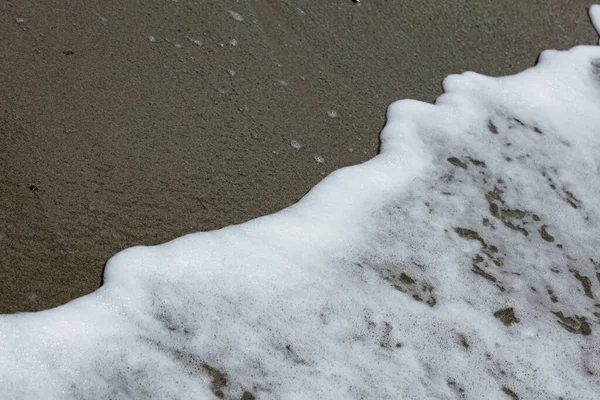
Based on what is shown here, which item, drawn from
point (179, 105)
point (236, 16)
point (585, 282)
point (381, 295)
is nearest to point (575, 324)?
point (585, 282)

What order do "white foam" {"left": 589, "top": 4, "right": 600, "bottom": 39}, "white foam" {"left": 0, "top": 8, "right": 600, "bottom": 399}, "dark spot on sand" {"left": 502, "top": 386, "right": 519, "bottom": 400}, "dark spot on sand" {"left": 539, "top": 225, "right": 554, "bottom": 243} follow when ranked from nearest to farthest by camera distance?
"white foam" {"left": 0, "top": 8, "right": 600, "bottom": 399} < "dark spot on sand" {"left": 502, "top": 386, "right": 519, "bottom": 400} < "dark spot on sand" {"left": 539, "top": 225, "right": 554, "bottom": 243} < "white foam" {"left": 589, "top": 4, "right": 600, "bottom": 39}

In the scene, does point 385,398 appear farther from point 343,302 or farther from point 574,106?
point 574,106

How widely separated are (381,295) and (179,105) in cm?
86

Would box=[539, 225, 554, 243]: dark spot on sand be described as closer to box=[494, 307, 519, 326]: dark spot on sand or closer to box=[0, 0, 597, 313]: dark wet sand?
box=[494, 307, 519, 326]: dark spot on sand

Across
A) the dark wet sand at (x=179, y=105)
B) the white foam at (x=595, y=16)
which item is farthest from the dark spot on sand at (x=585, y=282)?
the white foam at (x=595, y=16)

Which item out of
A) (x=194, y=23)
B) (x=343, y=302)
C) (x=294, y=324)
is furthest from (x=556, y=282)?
(x=194, y=23)

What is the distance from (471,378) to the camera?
2.14m

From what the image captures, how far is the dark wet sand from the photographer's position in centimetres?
212

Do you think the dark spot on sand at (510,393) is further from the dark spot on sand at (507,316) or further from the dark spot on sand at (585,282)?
the dark spot on sand at (585,282)

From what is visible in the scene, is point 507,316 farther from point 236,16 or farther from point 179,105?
point 236,16

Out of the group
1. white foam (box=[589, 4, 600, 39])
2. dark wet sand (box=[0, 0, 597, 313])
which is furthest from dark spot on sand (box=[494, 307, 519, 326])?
white foam (box=[589, 4, 600, 39])

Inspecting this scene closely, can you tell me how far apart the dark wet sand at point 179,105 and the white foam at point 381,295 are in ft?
0.30

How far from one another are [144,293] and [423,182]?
3.36 feet

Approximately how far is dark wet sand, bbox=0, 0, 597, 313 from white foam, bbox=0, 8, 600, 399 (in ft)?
0.30
